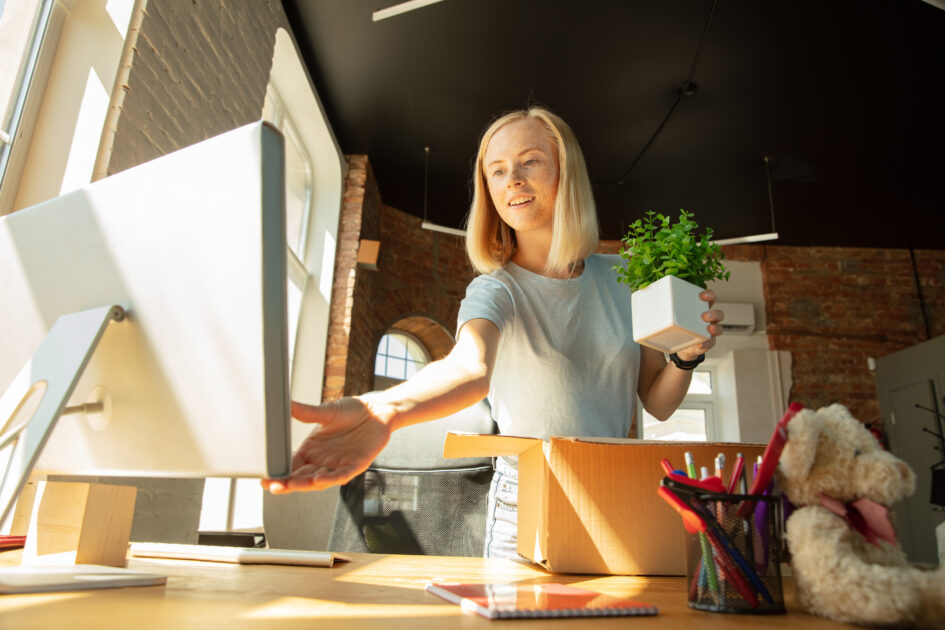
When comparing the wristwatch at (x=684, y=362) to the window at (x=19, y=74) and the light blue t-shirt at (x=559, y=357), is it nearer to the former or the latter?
the light blue t-shirt at (x=559, y=357)

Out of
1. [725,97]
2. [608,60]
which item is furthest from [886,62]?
[608,60]

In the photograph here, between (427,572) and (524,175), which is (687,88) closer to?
(524,175)

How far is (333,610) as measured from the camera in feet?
1.75

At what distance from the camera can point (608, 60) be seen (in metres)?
4.46

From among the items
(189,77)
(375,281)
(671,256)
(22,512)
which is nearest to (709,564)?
(671,256)

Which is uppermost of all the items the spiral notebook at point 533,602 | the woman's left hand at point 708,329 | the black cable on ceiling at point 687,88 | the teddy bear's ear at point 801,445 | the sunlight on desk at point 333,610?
the black cable on ceiling at point 687,88

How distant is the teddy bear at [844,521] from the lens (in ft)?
1.61

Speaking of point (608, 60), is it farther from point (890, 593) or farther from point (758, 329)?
point (890, 593)

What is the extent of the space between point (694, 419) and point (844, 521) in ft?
23.0

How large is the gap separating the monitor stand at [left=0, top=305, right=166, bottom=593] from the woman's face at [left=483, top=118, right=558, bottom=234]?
0.81 meters

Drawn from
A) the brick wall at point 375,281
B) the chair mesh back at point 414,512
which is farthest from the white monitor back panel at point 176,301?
the brick wall at point 375,281

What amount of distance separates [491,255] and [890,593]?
3.28 ft

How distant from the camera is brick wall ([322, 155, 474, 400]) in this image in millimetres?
5305

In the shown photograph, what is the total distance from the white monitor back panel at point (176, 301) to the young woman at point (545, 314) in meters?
0.48
